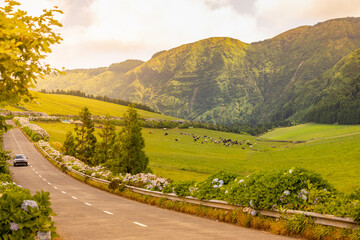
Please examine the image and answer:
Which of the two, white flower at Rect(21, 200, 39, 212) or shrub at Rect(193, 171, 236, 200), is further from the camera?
shrub at Rect(193, 171, 236, 200)

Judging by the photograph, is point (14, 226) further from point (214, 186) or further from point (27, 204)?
point (214, 186)

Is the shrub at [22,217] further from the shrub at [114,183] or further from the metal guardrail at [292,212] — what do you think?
the shrub at [114,183]

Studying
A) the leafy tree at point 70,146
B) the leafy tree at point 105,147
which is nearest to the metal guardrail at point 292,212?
the leafy tree at point 105,147

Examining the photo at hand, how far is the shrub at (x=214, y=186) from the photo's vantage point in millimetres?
15973

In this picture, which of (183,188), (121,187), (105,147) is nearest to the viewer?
(183,188)

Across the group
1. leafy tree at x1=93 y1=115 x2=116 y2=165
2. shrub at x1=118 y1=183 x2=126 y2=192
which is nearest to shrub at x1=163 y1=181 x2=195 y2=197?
shrub at x1=118 y1=183 x2=126 y2=192

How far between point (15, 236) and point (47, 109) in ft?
649

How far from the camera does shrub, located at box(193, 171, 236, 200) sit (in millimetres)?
15973

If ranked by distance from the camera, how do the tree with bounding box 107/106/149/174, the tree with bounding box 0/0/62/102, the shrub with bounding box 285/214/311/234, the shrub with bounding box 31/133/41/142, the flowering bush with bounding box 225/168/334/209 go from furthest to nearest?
the shrub with bounding box 31/133/41/142
the tree with bounding box 107/106/149/174
the flowering bush with bounding box 225/168/334/209
the shrub with bounding box 285/214/311/234
the tree with bounding box 0/0/62/102

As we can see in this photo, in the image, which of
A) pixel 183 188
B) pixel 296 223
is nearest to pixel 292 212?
pixel 296 223

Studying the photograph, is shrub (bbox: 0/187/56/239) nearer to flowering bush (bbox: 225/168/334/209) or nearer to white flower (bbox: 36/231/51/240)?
white flower (bbox: 36/231/51/240)

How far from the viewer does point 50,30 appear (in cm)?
639

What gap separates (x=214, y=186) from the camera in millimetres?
16406

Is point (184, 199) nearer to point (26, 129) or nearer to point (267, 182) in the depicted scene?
point (267, 182)
